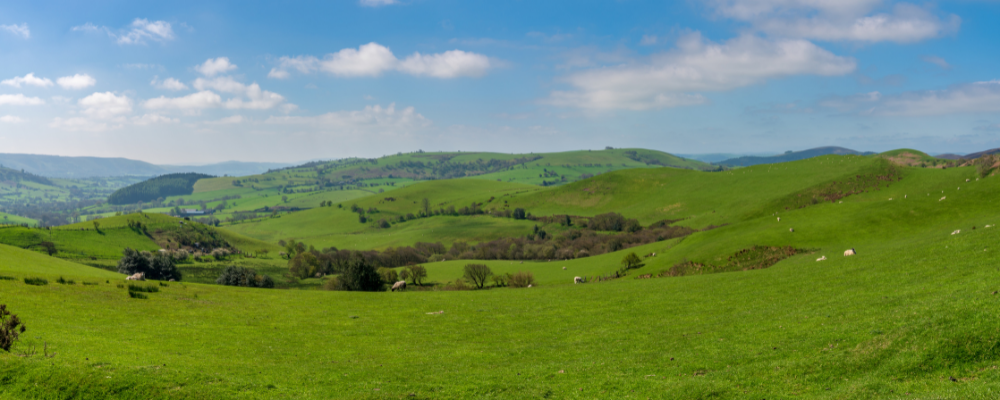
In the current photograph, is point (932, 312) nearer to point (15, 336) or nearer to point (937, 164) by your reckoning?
point (15, 336)

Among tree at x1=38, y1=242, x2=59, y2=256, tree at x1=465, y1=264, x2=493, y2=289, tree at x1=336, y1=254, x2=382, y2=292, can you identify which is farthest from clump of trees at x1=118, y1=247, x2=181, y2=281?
tree at x1=465, y1=264, x2=493, y2=289

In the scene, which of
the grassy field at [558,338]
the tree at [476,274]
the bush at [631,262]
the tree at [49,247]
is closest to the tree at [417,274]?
the tree at [476,274]

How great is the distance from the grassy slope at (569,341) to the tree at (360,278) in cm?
2205

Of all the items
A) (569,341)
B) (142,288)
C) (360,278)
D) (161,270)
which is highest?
(142,288)

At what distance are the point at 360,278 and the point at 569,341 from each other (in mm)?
41707

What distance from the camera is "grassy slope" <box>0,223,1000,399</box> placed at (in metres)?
15.2

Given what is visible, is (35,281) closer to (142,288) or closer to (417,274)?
(142,288)

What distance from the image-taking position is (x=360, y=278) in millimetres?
60344

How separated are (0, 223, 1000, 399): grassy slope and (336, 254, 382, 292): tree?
2205 cm

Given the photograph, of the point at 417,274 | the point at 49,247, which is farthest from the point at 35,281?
the point at 49,247

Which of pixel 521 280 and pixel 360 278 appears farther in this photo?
pixel 521 280

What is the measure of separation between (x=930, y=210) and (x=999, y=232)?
34.0 m

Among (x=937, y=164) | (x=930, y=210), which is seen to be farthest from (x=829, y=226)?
(x=937, y=164)

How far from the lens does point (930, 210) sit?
56.6 meters
